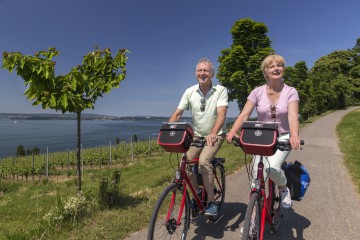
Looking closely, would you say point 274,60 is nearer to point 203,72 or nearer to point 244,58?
point 203,72

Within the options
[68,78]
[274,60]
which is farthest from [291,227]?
[68,78]

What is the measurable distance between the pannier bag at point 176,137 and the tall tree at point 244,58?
1131 inches

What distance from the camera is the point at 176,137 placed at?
11.1ft

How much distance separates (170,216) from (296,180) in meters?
1.56

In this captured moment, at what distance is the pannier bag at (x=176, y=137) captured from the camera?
3348 millimetres

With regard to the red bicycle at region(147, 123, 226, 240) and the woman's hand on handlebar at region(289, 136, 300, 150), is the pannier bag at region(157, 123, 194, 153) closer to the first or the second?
the red bicycle at region(147, 123, 226, 240)

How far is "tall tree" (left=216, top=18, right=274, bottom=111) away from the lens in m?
32.0

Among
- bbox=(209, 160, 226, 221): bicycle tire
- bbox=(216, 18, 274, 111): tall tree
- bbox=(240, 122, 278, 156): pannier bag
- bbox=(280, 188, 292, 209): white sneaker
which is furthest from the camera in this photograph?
bbox=(216, 18, 274, 111): tall tree

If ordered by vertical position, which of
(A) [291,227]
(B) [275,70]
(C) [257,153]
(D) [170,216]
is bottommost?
(A) [291,227]

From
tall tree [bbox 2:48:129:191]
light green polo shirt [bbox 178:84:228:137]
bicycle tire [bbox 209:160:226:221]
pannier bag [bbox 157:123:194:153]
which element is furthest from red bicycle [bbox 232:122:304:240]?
tall tree [bbox 2:48:129:191]

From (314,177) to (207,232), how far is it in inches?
186

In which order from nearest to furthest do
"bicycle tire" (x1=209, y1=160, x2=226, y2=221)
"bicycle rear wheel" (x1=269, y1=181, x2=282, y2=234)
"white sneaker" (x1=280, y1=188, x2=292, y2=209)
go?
"white sneaker" (x1=280, y1=188, x2=292, y2=209) < "bicycle rear wheel" (x1=269, y1=181, x2=282, y2=234) < "bicycle tire" (x1=209, y1=160, x2=226, y2=221)

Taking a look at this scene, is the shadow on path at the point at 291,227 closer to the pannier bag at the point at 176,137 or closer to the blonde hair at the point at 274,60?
the pannier bag at the point at 176,137

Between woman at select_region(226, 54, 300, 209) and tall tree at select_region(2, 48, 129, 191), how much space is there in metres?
3.05
